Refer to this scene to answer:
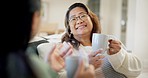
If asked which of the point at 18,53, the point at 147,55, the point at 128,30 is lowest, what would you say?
the point at 147,55

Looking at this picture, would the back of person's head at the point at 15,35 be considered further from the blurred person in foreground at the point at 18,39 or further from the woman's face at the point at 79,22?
the woman's face at the point at 79,22

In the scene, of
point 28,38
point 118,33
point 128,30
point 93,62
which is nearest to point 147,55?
point 128,30

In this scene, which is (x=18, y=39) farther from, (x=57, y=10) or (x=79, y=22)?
(x=57, y=10)

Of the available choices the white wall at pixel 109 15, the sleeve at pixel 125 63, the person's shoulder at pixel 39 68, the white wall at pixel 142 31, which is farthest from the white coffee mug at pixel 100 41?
the white wall at pixel 109 15

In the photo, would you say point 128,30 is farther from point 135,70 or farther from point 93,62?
point 93,62

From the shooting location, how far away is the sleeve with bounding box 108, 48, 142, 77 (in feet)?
3.78

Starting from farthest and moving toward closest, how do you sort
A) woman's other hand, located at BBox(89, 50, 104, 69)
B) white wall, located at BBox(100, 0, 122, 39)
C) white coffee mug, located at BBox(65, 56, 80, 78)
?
white wall, located at BBox(100, 0, 122, 39) → woman's other hand, located at BBox(89, 50, 104, 69) → white coffee mug, located at BBox(65, 56, 80, 78)

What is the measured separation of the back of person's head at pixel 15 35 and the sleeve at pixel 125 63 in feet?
2.55

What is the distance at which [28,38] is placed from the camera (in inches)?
17.6

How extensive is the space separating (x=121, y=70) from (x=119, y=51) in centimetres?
14

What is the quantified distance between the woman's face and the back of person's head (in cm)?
90

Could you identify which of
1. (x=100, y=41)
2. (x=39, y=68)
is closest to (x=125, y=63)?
(x=100, y=41)

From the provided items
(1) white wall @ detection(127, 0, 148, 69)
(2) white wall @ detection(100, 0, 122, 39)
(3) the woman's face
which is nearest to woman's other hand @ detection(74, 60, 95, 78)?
(3) the woman's face

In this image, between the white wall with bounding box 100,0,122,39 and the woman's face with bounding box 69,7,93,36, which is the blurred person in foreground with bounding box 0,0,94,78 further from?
the white wall with bounding box 100,0,122,39
